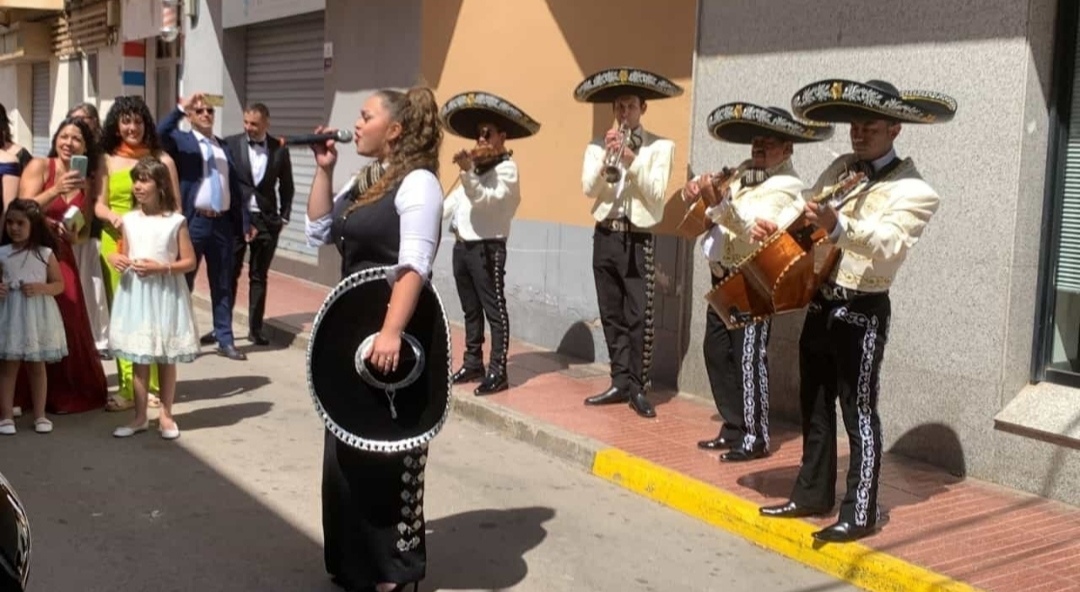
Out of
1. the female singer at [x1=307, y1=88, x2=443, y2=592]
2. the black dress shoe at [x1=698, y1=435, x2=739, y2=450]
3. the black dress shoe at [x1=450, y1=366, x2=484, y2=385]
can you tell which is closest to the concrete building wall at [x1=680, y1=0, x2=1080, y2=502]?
the black dress shoe at [x1=698, y1=435, x2=739, y2=450]

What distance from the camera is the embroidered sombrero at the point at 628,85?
24.8ft

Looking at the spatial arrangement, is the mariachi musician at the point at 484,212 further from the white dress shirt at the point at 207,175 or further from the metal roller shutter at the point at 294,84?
the metal roller shutter at the point at 294,84

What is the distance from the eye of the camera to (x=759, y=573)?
5449mm

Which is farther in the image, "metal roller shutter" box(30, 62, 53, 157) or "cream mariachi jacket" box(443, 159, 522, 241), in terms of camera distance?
"metal roller shutter" box(30, 62, 53, 157)

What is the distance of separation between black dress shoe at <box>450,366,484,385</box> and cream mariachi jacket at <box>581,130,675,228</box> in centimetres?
169

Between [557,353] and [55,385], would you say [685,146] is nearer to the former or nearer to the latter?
[557,353]

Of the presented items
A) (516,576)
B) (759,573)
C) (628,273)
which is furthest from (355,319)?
(628,273)

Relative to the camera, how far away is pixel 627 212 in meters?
7.83

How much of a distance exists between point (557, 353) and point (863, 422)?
486 centimetres

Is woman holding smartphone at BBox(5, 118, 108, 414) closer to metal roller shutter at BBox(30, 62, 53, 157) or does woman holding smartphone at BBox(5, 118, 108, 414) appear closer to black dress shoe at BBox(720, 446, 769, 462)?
black dress shoe at BBox(720, 446, 769, 462)

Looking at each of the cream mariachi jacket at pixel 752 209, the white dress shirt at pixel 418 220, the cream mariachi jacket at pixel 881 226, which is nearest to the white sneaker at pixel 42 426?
the white dress shirt at pixel 418 220

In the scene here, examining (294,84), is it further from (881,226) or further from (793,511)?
(881,226)

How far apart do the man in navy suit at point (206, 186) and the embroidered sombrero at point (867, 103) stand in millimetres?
5396

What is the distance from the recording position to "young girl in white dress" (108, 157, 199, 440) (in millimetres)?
6969
